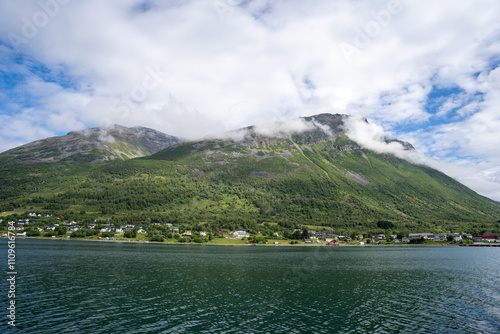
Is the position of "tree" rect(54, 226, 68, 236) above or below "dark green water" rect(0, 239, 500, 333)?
above

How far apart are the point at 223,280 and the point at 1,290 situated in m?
37.5

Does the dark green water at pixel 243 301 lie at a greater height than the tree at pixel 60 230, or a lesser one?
lesser

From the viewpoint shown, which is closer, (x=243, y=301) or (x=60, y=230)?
(x=243, y=301)

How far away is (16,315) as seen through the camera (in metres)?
32.5

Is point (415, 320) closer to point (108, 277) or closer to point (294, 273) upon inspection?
point (294, 273)

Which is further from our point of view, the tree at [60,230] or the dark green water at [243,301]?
the tree at [60,230]

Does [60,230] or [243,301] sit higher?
[60,230]

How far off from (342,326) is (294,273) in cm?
3987

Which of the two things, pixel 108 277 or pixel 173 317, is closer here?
pixel 173 317

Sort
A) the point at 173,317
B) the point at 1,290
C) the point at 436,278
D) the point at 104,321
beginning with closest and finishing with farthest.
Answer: the point at 104,321 → the point at 173,317 → the point at 1,290 → the point at 436,278

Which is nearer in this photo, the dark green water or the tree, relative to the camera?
the dark green water

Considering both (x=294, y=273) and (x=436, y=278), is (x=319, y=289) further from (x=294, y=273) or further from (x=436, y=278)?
(x=436, y=278)

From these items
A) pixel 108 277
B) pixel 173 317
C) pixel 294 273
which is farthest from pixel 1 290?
pixel 294 273

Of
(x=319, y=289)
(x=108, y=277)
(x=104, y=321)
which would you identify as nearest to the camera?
(x=104, y=321)
